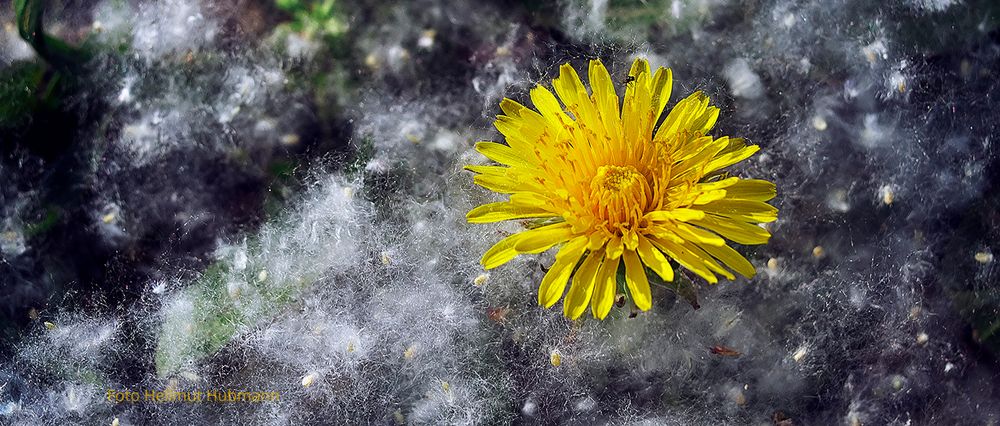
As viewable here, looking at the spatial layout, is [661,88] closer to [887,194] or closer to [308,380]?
[887,194]

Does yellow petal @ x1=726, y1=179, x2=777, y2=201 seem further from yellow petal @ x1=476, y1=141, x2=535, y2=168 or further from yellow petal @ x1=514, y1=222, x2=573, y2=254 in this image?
yellow petal @ x1=476, y1=141, x2=535, y2=168

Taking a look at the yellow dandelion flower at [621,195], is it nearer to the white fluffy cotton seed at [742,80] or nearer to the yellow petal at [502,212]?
the yellow petal at [502,212]

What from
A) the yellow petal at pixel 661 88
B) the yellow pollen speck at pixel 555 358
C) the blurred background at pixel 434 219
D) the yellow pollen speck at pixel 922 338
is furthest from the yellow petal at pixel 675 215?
the yellow pollen speck at pixel 922 338

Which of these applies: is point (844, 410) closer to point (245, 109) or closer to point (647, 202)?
point (647, 202)

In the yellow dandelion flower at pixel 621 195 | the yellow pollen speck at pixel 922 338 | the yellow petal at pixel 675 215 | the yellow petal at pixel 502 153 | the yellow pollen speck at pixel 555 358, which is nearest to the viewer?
the yellow petal at pixel 675 215

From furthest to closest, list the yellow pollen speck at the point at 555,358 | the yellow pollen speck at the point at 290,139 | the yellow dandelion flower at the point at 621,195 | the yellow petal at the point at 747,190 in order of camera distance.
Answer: the yellow pollen speck at the point at 290,139 < the yellow pollen speck at the point at 555,358 < the yellow petal at the point at 747,190 < the yellow dandelion flower at the point at 621,195

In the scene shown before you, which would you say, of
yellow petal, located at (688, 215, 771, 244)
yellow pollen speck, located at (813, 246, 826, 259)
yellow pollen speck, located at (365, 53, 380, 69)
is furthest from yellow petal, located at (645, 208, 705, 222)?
yellow pollen speck, located at (365, 53, 380, 69)
